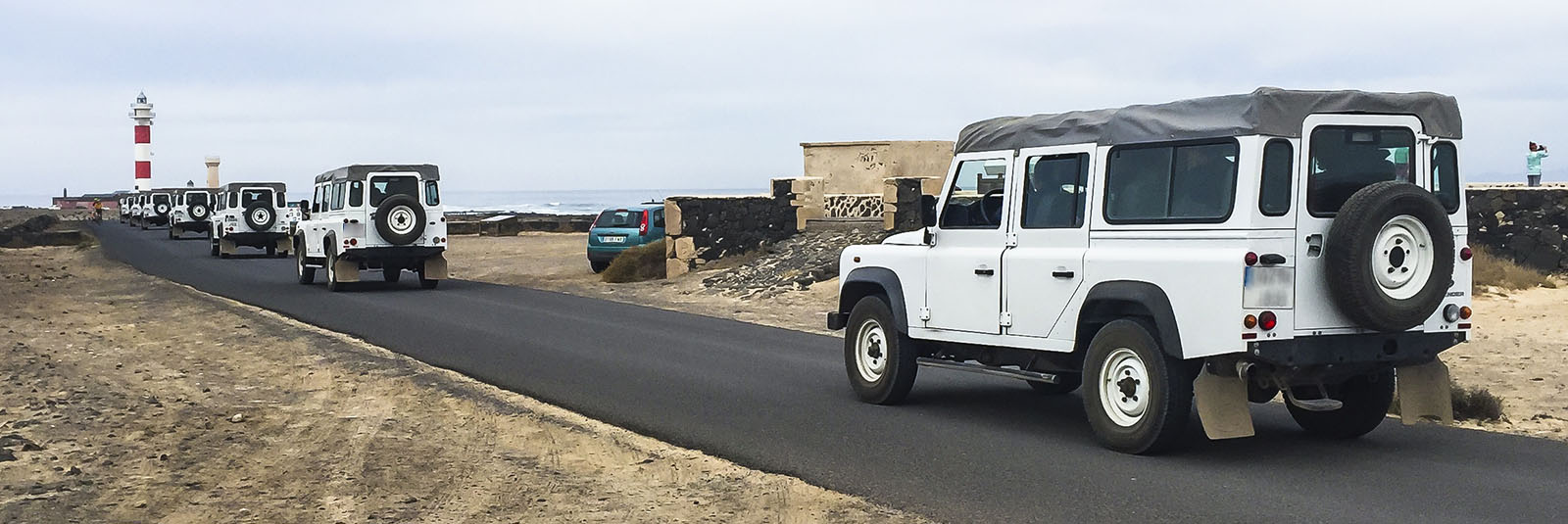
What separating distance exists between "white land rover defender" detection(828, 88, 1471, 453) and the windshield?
117 feet

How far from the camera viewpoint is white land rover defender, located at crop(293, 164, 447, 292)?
25.5 m

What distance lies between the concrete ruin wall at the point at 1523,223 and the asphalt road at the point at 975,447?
1160cm

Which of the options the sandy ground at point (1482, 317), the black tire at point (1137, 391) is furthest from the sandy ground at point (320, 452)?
the sandy ground at point (1482, 317)

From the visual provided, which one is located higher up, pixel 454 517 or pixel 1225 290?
pixel 1225 290

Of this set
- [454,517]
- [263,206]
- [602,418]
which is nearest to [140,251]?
[263,206]

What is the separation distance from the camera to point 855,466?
893 cm

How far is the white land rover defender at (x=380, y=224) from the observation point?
83.6 feet

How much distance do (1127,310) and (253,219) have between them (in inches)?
1428

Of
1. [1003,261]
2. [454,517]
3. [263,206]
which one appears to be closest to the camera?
[454,517]

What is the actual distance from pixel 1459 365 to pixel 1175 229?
648 centimetres

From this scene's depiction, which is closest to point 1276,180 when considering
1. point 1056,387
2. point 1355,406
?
point 1355,406

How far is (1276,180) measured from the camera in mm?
8586

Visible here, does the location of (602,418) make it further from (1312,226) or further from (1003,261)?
(1312,226)

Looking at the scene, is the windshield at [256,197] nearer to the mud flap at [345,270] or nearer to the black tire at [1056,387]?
the mud flap at [345,270]
